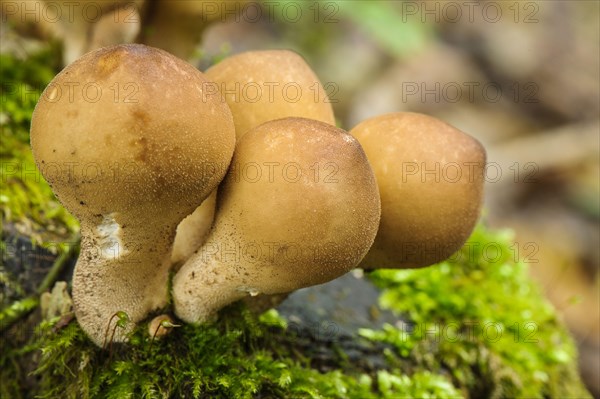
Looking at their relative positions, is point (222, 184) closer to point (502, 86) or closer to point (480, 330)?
point (480, 330)

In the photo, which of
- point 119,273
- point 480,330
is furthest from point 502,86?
point 119,273

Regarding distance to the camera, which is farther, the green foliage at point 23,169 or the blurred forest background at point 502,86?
the blurred forest background at point 502,86

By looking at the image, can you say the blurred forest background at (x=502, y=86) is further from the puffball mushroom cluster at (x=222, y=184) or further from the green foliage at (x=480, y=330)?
the puffball mushroom cluster at (x=222, y=184)

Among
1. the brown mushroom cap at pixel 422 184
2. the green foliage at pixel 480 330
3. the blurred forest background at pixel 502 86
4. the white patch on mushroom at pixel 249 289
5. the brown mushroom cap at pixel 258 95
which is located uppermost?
the brown mushroom cap at pixel 258 95

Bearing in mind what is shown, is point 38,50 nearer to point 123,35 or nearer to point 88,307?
point 123,35

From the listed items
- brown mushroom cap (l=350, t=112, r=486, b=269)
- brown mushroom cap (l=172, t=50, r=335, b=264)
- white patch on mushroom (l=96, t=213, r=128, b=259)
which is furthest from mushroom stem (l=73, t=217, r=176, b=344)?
brown mushroom cap (l=350, t=112, r=486, b=269)

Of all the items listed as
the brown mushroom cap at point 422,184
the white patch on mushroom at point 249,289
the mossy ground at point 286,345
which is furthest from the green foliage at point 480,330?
the white patch on mushroom at point 249,289

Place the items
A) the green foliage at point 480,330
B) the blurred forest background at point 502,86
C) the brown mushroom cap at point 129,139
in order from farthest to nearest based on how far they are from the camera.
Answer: the blurred forest background at point 502,86, the green foliage at point 480,330, the brown mushroom cap at point 129,139

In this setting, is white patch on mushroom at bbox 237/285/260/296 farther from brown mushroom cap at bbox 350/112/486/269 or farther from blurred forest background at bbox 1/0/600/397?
blurred forest background at bbox 1/0/600/397
